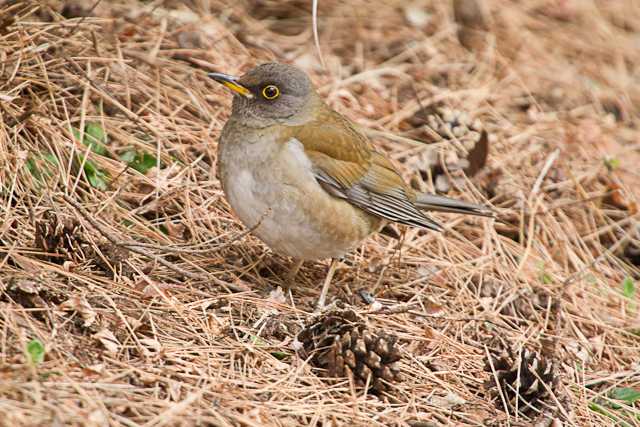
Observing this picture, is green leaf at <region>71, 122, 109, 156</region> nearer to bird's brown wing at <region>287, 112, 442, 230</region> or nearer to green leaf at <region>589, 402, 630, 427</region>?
bird's brown wing at <region>287, 112, 442, 230</region>

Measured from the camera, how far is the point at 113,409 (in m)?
3.66

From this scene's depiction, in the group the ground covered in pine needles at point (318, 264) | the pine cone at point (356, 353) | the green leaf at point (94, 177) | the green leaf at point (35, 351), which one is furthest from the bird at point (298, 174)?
the green leaf at point (35, 351)

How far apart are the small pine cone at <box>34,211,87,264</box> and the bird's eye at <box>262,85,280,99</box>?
1.38 m

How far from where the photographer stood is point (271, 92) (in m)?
5.39

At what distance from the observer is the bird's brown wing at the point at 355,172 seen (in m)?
5.39

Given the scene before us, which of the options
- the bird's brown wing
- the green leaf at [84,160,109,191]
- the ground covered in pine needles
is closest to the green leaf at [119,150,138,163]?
the ground covered in pine needles

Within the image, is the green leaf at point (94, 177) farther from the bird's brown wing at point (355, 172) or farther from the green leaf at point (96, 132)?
the bird's brown wing at point (355, 172)

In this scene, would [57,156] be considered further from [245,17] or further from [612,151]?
[612,151]

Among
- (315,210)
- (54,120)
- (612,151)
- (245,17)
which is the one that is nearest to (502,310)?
(315,210)

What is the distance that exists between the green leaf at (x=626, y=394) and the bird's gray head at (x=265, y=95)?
2.51m

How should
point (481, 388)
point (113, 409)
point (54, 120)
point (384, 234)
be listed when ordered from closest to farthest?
point (113, 409), point (481, 388), point (54, 120), point (384, 234)

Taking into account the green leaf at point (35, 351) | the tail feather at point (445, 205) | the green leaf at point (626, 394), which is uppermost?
the green leaf at point (35, 351)

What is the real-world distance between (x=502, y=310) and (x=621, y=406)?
1.04 meters

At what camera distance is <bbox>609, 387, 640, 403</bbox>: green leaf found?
16.6 ft
